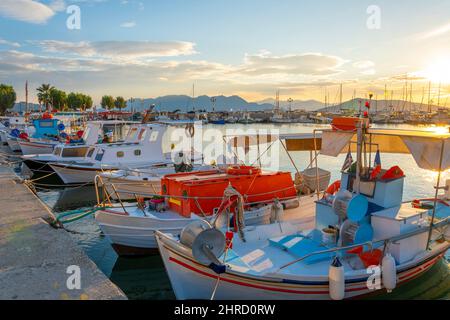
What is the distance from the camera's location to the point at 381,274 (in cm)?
772

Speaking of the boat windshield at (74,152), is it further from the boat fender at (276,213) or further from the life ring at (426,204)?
the life ring at (426,204)

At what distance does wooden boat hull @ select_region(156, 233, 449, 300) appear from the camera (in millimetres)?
7195

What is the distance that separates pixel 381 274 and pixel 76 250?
6.52 meters

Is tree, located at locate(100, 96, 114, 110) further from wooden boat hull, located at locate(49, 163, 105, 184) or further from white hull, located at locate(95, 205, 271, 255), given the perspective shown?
white hull, located at locate(95, 205, 271, 255)

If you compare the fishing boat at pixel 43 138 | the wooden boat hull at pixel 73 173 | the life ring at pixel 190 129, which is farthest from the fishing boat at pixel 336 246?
the fishing boat at pixel 43 138

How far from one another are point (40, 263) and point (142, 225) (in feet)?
12.5

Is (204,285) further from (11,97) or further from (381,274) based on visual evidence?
(11,97)

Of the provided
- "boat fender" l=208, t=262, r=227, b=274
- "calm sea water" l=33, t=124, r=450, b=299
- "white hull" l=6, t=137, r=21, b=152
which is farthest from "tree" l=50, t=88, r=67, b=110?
"boat fender" l=208, t=262, r=227, b=274

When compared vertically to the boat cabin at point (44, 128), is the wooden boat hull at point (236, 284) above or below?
below

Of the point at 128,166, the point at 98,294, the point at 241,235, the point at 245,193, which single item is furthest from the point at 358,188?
the point at 128,166

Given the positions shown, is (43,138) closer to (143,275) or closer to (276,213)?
(143,275)

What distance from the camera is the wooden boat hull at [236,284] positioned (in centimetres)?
720

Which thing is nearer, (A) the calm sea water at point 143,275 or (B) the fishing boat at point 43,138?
(A) the calm sea water at point 143,275

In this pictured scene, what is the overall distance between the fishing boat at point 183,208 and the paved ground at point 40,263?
6.33ft
